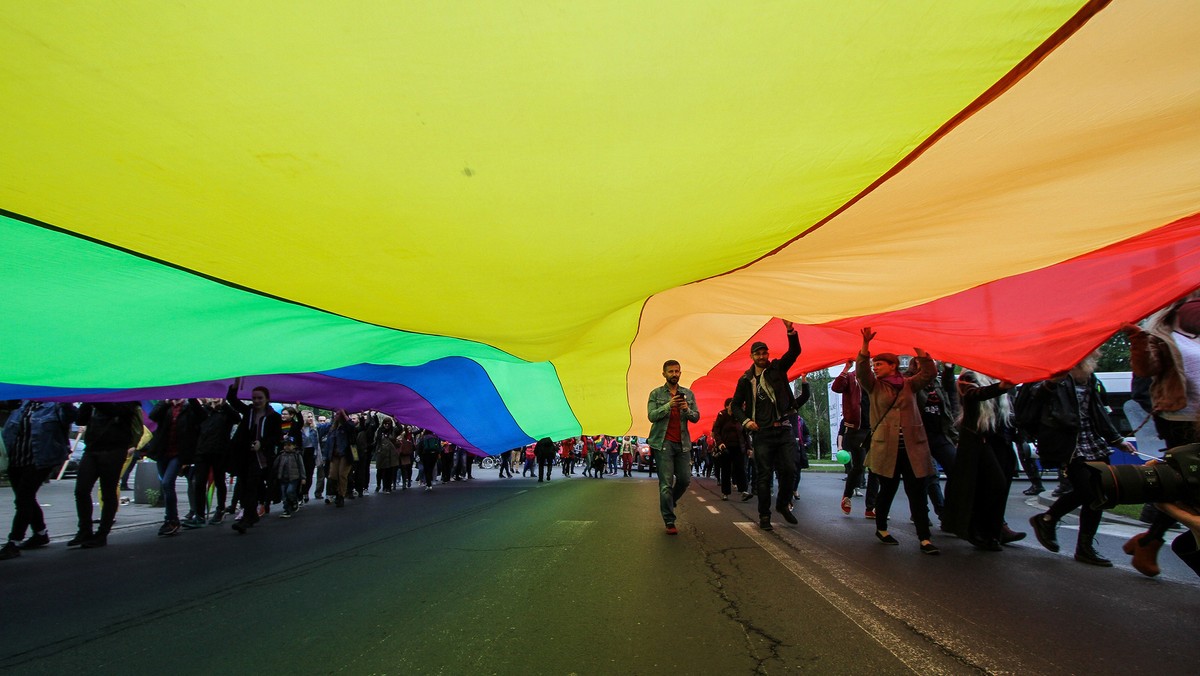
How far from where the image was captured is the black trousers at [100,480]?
614 centimetres

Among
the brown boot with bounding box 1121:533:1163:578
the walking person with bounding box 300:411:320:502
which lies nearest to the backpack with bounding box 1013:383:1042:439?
the brown boot with bounding box 1121:533:1163:578

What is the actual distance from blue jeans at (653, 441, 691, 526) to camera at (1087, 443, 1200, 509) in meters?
3.65

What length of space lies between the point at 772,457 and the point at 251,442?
655 cm

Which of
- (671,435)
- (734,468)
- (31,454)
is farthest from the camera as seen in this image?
(734,468)

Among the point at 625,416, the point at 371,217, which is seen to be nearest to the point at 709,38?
the point at 371,217

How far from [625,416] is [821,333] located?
6.47m

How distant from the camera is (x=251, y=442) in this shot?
7.58 m

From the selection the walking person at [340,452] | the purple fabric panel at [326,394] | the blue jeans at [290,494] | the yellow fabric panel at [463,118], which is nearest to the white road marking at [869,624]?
the yellow fabric panel at [463,118]

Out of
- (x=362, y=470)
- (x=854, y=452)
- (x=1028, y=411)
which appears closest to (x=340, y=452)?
(x=362, y=470)

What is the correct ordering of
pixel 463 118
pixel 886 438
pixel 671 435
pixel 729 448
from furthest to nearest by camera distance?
pixel 729 448 < pixel 671 435 < pixel 886 438 < pixel 463 118

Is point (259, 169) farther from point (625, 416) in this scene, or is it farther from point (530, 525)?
point (625, 416)

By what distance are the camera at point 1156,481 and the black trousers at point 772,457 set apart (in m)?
3.38

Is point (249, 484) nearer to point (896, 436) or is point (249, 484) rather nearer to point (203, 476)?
point (203, 476)

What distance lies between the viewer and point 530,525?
7.14 meters
